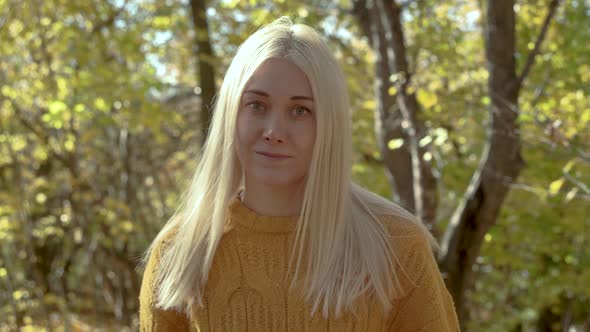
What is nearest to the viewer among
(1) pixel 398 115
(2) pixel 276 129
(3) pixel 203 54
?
(2) pixel 276 129

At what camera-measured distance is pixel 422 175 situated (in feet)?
16.7

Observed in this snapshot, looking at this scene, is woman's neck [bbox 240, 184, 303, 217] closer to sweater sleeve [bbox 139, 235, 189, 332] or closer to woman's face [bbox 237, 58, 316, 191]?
woman's face [bbox 237, 58, 316, 191]

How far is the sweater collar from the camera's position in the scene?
86.1 inches

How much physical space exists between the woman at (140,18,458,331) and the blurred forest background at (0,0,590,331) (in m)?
2.23

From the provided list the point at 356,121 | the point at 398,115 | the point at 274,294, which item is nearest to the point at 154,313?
the point at 274,294

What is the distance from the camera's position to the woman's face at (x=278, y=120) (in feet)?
6.76

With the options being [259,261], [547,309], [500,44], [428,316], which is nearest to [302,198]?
[259,261]

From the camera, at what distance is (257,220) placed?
2209 millimetres

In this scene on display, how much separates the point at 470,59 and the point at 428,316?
5694mm

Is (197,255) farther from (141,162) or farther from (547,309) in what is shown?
(547,309)

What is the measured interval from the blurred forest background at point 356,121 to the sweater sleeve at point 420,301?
2.22 m

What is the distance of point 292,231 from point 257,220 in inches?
3.8

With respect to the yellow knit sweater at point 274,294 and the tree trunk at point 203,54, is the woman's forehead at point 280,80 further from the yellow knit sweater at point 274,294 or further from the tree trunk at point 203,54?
the tree trunk at point 203,54

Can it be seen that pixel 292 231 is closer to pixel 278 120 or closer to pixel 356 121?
pixel 278 120
